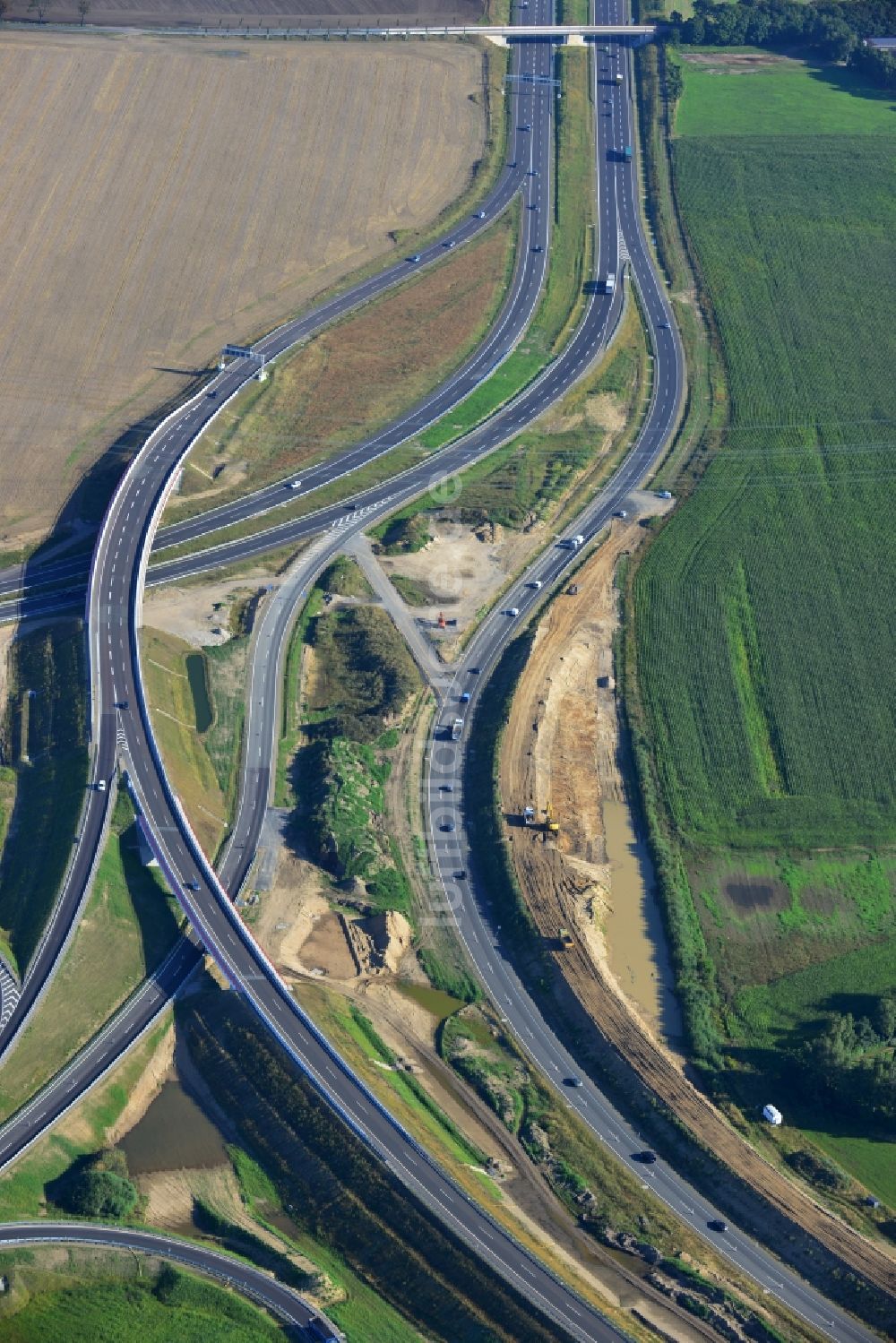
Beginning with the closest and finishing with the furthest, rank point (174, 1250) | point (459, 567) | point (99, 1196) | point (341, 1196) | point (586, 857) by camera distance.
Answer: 1. point (174, 1250)
2. point (99, 1196)
3. point (341, 1196)
4. point (586, 857)
5. point (459, 567)

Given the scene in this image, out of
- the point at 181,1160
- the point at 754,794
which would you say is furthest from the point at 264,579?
the point at 181,1160

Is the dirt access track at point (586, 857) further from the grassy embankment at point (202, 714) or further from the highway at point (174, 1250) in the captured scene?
the highway at point (174, 1250)

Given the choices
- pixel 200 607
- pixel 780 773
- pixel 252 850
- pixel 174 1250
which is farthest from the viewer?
pixel 200 607

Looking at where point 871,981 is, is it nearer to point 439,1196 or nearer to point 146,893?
point 439,1196

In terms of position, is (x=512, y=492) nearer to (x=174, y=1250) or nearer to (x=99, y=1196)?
(x=99, y=1196)

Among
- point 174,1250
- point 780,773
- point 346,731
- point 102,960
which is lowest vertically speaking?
point 174,1250

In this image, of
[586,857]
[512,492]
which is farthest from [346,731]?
[512,492]

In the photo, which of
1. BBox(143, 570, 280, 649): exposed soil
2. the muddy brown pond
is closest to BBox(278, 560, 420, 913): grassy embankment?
BBox(143, 570, 280, 649): exposed soil
